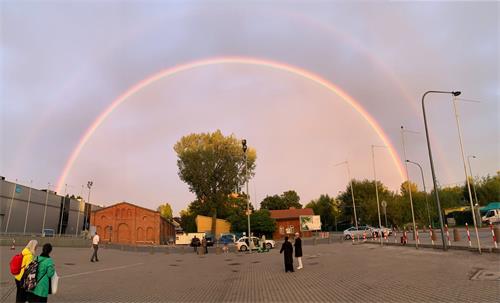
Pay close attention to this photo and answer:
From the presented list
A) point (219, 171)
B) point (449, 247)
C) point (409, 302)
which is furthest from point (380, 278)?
point (219, 171)

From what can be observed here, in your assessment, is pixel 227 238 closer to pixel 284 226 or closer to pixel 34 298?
pixel 284 226

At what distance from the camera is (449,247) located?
21.6 m

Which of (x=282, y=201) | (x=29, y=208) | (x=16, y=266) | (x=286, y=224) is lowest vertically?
(x=16, y=266)

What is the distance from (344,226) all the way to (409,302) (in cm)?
9379

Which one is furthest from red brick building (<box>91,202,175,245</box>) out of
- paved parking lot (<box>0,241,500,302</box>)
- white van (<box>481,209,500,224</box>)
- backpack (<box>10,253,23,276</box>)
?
backpack (<box>10,253,23,276</box>)

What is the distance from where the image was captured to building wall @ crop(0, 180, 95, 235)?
60375 millimetres

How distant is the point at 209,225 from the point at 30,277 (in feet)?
212

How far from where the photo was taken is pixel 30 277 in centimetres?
698

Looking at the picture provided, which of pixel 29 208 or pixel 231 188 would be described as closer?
pixel 231 188

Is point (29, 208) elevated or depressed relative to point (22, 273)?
elevated

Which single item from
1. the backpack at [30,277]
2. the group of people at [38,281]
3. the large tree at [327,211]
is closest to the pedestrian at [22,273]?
the group of people at [38,281]

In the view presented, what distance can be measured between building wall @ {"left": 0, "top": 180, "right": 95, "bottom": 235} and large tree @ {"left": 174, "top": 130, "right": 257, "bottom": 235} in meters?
29.1

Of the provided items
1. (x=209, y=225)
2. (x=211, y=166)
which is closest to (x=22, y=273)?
(x=211, y=166)

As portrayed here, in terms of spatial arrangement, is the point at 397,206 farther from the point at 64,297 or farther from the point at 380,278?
the point at 64,297
